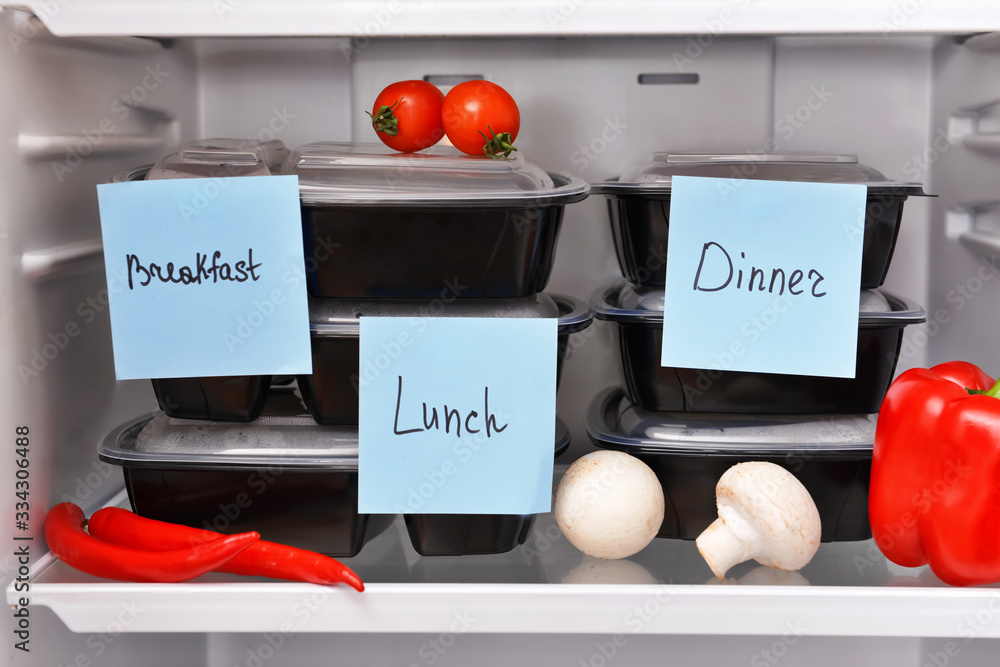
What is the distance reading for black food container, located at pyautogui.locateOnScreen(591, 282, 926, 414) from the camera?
679 mm

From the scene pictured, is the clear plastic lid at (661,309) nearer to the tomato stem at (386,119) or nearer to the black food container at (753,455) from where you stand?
the black food container at (753,455)

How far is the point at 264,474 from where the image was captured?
66 cm

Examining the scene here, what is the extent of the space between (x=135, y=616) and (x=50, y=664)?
6.2 inches

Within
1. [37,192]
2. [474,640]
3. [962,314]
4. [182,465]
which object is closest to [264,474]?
[182,465]

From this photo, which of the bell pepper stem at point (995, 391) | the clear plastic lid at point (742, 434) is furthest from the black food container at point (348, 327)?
the bell pepper stem at point (995, 391)

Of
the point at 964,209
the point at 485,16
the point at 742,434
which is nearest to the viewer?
the point at 485,16

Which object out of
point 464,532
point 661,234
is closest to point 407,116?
point 661,234

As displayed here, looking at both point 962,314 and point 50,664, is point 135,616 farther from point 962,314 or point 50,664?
point 962,314

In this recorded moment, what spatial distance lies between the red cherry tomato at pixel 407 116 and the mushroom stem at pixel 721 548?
1.43 feet

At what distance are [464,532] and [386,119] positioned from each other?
38 cm

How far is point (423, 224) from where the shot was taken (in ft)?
2.06

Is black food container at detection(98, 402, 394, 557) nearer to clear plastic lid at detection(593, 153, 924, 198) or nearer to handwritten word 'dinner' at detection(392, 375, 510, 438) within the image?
handwritten word 'dinner' at detection(392, 375, 510, 438)

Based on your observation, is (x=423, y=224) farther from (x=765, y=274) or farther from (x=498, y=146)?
(x=765, y=274)

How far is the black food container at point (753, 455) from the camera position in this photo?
26.7 inches
